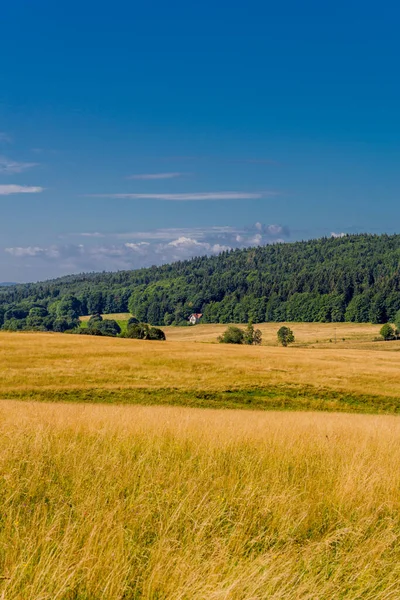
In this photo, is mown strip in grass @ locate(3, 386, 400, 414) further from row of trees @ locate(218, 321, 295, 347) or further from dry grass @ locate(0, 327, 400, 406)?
row of trees @ locate(218, 321, 295, 347)

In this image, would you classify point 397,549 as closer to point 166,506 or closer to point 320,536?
point 320,536

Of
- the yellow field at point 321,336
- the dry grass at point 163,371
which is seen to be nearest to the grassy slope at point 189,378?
the dry grass at point 163,371

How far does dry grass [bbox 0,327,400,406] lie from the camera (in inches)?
1345

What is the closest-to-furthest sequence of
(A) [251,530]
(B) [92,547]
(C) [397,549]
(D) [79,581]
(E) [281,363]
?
(D) [79,581] < (B) [92,547] < (C) [397,549] < (A) [251,530] < (E) [281,363]

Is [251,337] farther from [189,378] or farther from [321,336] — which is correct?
[189,378]

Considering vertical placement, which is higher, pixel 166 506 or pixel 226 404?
pixel 166 506

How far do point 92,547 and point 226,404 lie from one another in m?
27.0

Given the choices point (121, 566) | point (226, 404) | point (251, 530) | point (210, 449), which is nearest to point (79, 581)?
point (121, 566)

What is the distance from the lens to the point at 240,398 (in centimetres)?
3244

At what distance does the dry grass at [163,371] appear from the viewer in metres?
34.2

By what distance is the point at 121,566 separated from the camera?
153 inches

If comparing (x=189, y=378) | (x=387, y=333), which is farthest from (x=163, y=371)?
(x=387, y=333)

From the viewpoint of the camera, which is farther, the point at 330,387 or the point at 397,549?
the point at 330,387

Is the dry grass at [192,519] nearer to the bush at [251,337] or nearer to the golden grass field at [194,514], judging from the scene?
the golden grass field at [194,514]
